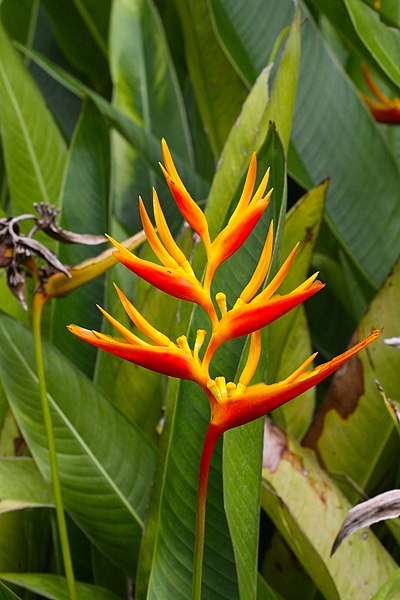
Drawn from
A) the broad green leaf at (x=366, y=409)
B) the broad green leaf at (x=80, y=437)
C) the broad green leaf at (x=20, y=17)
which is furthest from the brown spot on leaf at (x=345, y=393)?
the broad green leaf at (x=20, y=17)

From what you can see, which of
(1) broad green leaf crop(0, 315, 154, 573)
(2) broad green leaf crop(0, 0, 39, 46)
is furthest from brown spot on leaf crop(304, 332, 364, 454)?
(2) broad green leaf crop(0, 0, 39, 46)

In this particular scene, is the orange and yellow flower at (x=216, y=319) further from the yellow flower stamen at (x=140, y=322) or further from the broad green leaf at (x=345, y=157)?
the broad green leaf at (x=345, y=157)

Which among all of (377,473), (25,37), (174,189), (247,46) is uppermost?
(25,37)

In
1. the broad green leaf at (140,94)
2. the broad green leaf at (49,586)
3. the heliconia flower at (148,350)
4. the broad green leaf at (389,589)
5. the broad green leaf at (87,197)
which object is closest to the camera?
the heliconia flower at (148,350)

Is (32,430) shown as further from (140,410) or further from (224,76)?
(224,76)

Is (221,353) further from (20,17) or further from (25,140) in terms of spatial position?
(20,17)

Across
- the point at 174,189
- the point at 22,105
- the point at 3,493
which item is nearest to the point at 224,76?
the point at 22,105

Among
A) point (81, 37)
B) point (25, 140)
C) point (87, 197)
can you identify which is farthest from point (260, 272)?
point (81, 37)
